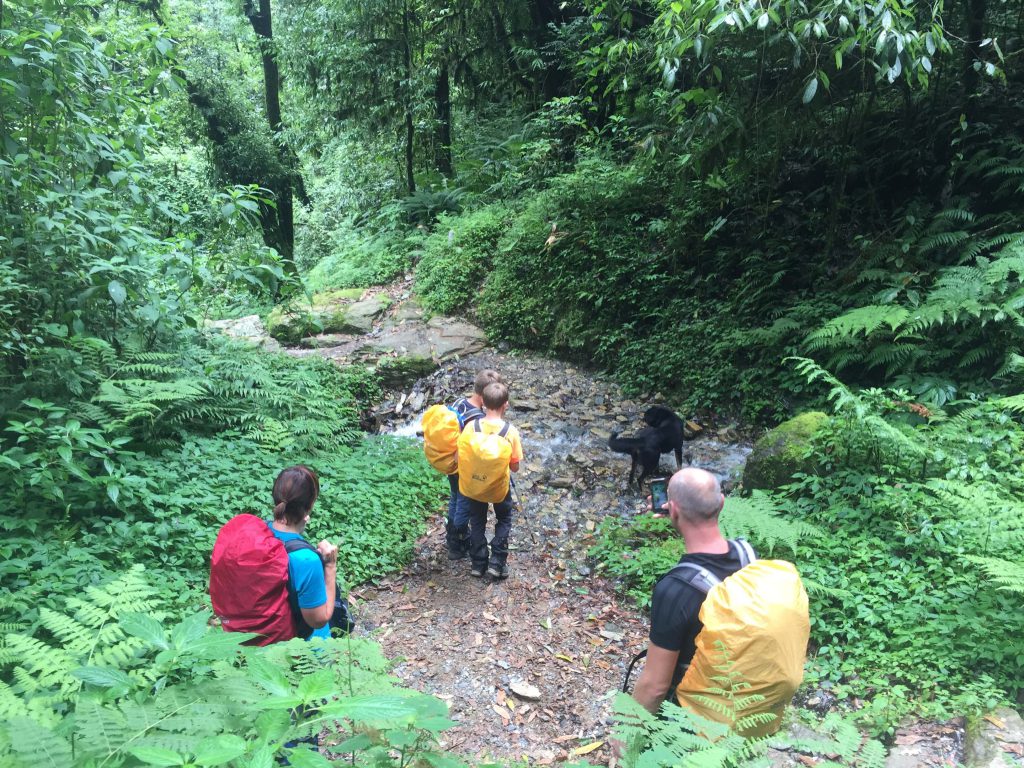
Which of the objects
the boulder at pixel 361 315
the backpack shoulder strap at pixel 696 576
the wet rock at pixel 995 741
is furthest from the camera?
the boulder at pixel 361 315

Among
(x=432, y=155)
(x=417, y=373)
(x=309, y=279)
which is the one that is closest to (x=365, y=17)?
(x=432, y=155)

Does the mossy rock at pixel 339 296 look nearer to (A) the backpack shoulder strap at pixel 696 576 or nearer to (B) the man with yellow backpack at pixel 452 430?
(B) the man with yellow backpack at pixel 452 430

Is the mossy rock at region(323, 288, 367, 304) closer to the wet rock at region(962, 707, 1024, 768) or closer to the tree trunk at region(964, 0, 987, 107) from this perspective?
the tree trunk at region(964, 0, 987, 107)

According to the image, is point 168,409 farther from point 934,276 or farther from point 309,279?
point 309,279

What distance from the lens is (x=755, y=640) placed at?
6.56 ft

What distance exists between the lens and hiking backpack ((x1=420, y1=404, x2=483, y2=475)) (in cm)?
466

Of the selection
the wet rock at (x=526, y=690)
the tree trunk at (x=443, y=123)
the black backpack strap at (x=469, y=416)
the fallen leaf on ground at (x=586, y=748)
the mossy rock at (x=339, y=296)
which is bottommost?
the fallen leaf on ground at (x=586, y=748)

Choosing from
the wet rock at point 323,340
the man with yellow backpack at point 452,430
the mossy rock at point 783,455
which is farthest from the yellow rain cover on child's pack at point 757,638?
the wet rock at point 323,340

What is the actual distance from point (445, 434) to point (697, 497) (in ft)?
8.60

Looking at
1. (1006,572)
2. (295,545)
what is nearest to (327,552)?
(295,545)

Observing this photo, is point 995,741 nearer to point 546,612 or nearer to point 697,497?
point 697,497

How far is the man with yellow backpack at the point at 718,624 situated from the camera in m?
2.00

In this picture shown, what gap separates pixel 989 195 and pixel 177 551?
31.6 feet

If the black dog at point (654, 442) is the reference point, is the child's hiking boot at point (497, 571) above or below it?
below
